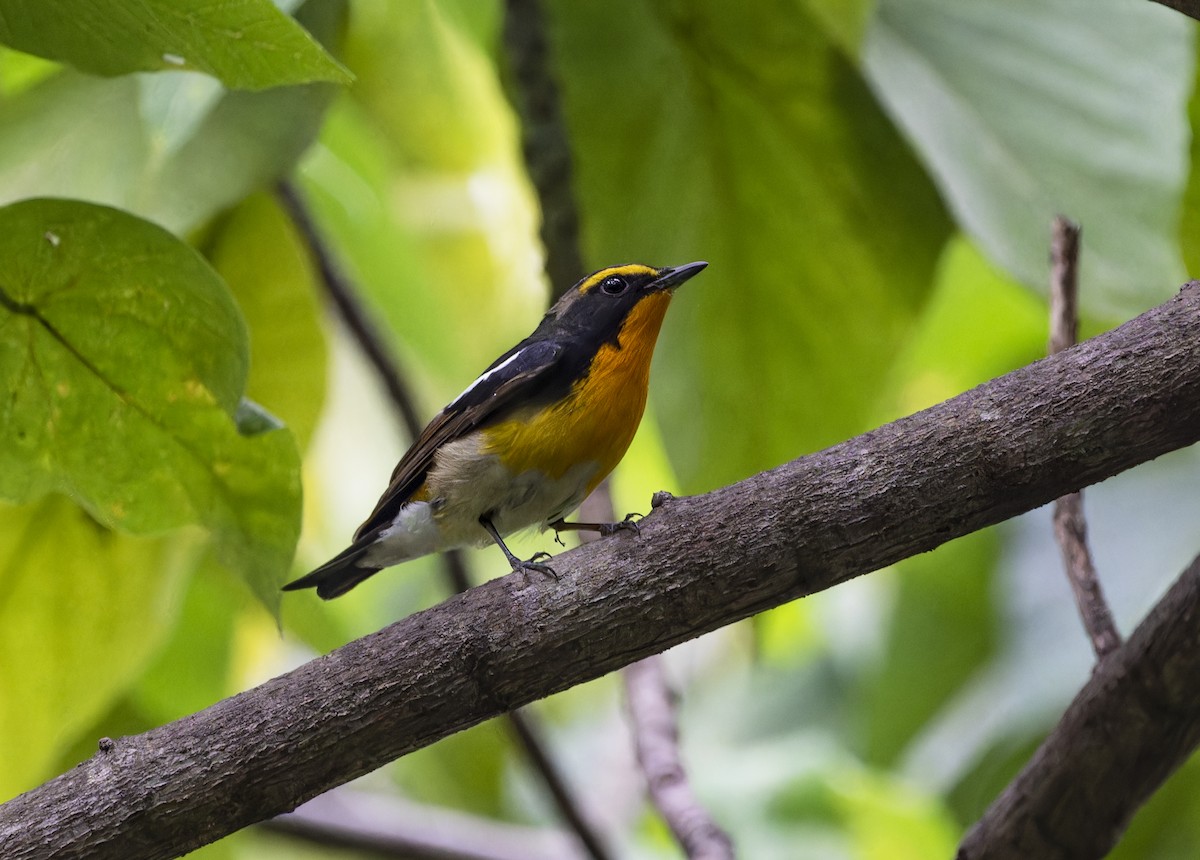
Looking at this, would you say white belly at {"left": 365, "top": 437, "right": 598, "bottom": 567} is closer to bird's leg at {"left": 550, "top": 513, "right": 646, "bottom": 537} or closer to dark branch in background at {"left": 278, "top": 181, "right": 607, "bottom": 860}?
bird's leg at {"left": 550, "top": 513, "right": 646, "bottom": 537}

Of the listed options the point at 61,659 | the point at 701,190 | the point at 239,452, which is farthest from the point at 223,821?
the point at 701,190

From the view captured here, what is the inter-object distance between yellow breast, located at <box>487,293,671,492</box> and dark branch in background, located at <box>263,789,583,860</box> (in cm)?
91

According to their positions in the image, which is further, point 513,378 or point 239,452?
point 513,378

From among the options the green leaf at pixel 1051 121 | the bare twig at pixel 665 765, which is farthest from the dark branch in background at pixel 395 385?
the green leaf at pixel 1051 121

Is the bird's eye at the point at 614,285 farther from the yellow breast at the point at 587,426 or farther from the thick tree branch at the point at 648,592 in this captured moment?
the thick tree branch at the point at 648,592

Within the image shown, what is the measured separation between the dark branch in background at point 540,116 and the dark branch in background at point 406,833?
130cm

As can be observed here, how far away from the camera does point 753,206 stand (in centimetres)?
258

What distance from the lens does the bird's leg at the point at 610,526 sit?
1.58 metres

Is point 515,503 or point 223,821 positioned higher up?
point 515,503

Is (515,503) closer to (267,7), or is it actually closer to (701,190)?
(701,190)

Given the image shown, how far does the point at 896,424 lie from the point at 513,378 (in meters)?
0.98

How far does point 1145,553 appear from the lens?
2826 mm

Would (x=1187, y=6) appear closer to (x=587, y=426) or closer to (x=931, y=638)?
(x=587, y=426)

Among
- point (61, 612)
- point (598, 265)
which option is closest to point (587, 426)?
point (598, 265)
